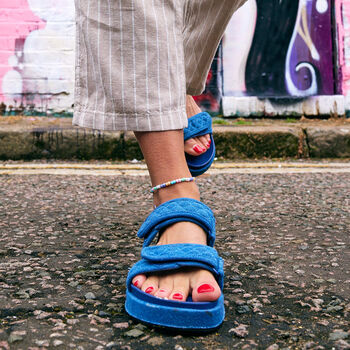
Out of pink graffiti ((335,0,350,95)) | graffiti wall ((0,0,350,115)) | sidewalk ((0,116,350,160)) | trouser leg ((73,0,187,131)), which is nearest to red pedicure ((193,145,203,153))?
trouser leg ((73,0,187,131))

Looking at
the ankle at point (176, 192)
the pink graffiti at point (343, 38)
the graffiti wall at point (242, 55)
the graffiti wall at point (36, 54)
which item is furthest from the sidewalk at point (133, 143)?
the ankle at point (176, 192)

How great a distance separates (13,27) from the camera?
192 inches

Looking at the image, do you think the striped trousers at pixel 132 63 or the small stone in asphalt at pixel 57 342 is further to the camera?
the striped trousers at pixel 132 63

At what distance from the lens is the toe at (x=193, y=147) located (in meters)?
1.22

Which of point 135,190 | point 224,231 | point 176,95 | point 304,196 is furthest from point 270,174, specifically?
point 176,95

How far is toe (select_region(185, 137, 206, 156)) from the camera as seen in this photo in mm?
1225

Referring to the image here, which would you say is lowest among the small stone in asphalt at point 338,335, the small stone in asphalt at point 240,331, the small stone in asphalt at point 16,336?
the small stone in asphalt at point 338,335

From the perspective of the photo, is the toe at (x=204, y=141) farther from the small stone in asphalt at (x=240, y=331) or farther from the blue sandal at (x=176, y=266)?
the small stone in asphalt at (x=240, y=331)

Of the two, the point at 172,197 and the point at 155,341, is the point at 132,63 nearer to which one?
the point at 172,197

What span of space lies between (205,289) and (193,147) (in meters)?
0.53

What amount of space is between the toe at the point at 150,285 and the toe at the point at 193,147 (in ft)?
1.54

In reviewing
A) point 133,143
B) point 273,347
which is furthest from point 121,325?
point 133,143

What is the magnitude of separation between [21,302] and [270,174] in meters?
2.11

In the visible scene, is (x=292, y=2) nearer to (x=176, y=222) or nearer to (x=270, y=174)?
(x=270, y=174)
